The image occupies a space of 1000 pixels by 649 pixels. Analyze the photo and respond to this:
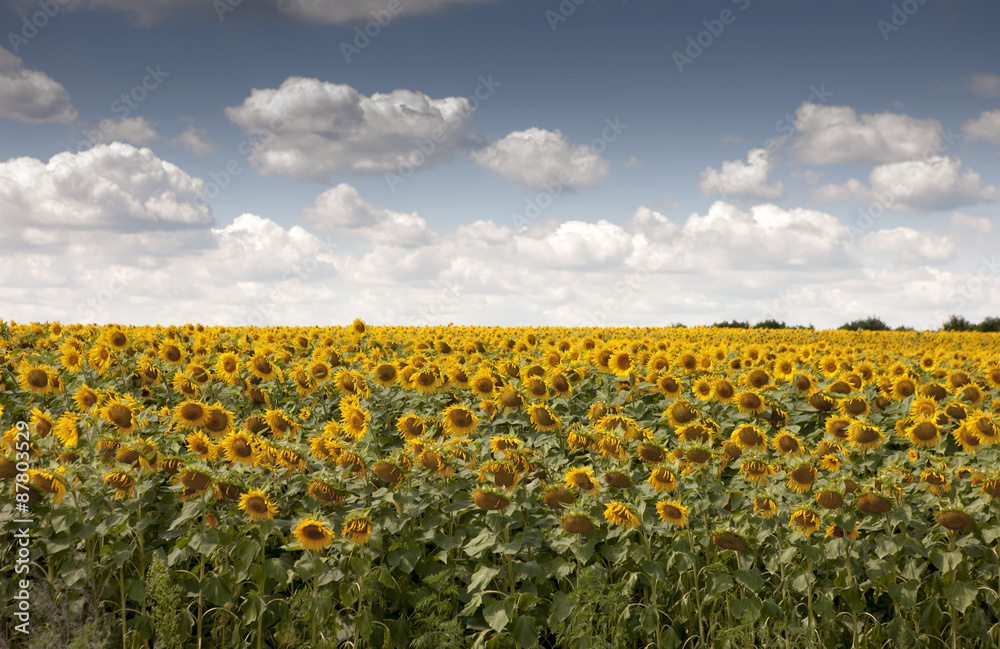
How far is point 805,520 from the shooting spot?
16.9 feet

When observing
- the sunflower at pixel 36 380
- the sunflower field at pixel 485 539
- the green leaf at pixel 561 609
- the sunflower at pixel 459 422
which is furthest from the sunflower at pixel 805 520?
the sunflower at pixel 36 380

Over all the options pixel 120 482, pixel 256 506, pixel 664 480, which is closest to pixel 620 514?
pixel 664 480

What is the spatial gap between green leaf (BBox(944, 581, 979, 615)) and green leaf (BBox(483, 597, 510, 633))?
3269mm

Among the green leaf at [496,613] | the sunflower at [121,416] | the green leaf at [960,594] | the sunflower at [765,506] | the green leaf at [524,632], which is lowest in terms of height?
the green leaf at [524,632]

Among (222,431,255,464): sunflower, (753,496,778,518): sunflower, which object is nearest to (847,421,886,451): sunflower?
(753,496,778,518): sunflower

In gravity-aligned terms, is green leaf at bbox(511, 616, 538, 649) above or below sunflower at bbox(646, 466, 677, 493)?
→ below

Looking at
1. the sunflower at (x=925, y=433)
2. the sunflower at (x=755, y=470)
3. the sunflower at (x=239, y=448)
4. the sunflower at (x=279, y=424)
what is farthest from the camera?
the sunflower at (x=925, y=433)

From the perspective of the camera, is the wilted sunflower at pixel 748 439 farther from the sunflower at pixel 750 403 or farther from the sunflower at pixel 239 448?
the sunflower at pixel 239 448

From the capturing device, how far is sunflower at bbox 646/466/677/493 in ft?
17.7

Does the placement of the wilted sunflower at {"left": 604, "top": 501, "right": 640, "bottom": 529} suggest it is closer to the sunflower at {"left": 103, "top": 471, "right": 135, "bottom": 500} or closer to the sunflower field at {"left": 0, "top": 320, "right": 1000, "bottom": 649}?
the sunflower field at {"left": 0, "top": 320, "right": 1000, "bottom": 649}

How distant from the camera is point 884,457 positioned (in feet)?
22.7

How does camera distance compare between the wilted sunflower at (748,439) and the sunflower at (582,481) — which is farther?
the wilted sunflower at (748,439)

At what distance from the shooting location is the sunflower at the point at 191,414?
20.5ft

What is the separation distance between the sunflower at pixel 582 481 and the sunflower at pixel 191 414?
11.3 ft
